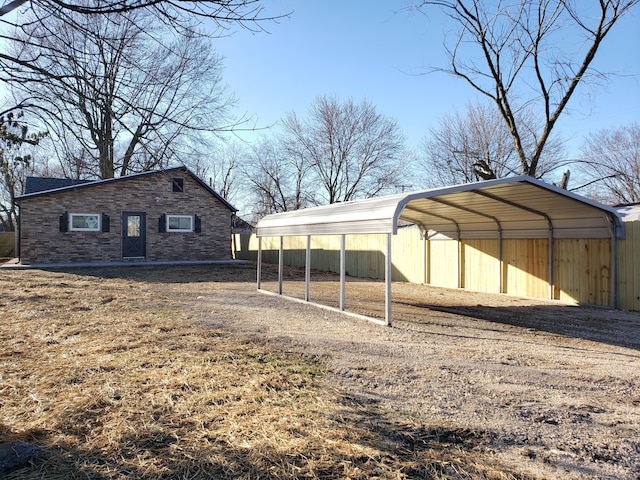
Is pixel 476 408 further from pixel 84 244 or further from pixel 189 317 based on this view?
pixel 84 244

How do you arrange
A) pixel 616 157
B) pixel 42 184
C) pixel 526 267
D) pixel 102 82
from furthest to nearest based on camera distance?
1. pixel 616 157
2. pixel 42 184
3. pixel 526 267
4. pixel 102 82

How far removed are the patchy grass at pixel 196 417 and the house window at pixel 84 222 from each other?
12.4 metres

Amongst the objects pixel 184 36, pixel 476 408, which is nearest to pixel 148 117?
pixel 184 36

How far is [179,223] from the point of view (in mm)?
18531

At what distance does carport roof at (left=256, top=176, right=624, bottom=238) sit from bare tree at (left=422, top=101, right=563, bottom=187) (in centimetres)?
1306

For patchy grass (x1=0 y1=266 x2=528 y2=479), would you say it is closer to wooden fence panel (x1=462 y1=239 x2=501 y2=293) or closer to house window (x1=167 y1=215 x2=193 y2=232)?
wooden fence panel (x1=462 y1=239 x2=501 y2=293)

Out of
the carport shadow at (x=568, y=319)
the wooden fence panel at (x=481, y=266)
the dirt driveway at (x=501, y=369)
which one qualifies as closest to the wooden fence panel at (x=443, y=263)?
the wooden fence panel at (x=481, y=266)

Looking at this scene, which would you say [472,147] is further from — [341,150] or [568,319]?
[568,319]

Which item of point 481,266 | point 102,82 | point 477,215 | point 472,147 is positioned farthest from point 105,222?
point 472,147

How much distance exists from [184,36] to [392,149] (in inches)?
1034

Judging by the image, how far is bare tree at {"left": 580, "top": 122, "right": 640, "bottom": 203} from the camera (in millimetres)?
24281

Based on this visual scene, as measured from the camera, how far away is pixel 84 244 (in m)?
16.7

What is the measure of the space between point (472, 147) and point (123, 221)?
66.4 feet

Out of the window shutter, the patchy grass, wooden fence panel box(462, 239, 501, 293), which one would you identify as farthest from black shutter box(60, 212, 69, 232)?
wooden fence panel box(462, 239, 501, 293)
